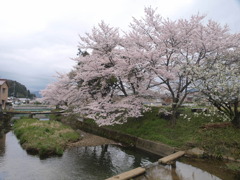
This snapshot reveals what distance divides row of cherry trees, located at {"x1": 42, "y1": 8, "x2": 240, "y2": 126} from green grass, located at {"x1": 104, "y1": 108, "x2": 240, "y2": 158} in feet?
3.34

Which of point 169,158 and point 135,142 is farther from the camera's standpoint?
point 135,142

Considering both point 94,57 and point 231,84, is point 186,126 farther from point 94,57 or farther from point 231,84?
point 94,57

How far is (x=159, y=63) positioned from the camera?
14.4 metres

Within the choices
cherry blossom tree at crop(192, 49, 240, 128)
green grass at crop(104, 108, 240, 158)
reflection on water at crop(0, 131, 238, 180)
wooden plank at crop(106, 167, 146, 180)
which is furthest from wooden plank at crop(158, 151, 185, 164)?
cherry blossom tree at crop(192, 49, 240, 128)

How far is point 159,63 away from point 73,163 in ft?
29.6

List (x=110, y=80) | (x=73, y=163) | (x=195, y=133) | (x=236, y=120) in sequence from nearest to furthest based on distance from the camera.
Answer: (x=73, y=163) < (x=236, y=120) < (x=195, y=133) < (x=110, y=80)

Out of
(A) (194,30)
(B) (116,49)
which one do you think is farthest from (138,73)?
(A) (194,30)

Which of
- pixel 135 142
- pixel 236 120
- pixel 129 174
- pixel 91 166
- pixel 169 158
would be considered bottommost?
pixel 91 166

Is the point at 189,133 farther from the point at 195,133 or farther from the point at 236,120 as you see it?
the point at 236,120

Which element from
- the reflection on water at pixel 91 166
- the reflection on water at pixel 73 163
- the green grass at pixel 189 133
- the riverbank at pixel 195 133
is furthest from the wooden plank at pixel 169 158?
the reflection on water at pixel 73 163

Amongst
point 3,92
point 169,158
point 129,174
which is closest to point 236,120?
point 169,158

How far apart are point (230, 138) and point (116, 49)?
34.5ft

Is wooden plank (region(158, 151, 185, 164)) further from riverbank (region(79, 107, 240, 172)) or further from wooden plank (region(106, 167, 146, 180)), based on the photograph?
wooden plank (region(106, 167, 146, 180))

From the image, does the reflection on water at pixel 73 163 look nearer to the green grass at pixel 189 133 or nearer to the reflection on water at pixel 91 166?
the reflection on water at pixel 91 166
